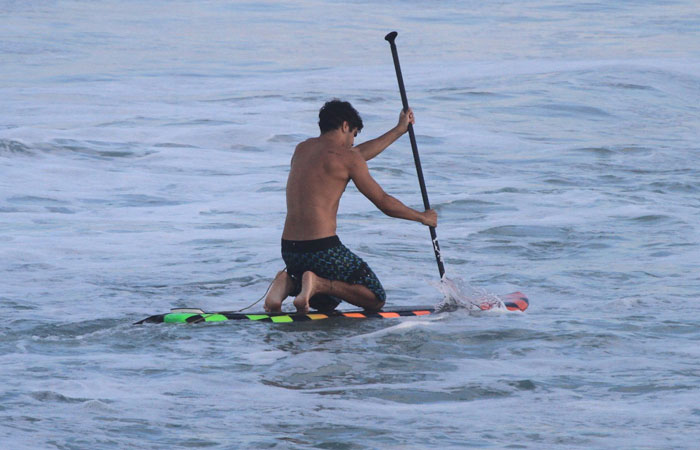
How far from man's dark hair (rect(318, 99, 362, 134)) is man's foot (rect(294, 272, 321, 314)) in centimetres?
98

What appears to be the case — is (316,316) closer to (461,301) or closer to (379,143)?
(461,301)

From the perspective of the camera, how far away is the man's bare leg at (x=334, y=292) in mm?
7227

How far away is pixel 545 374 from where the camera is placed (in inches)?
242

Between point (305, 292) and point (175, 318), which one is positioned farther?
point (305, 292)

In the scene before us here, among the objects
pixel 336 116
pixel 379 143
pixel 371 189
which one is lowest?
pixel 371 189

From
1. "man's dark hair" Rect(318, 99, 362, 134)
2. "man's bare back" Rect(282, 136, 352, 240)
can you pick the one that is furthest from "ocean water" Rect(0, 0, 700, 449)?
"man's dark hair" Rect(318, 99, 362, 134)

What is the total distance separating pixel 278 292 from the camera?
24.3 feet

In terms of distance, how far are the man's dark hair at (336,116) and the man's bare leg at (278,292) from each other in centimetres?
105

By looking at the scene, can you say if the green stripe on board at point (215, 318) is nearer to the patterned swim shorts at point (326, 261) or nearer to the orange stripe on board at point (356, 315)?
the patterned swim shorts at point (326, 261)

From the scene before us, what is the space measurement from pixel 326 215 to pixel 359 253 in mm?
2772

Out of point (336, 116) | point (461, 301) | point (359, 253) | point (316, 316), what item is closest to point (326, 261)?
point (316, 316)

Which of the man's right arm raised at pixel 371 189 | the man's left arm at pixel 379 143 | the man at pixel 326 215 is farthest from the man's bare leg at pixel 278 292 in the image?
the man's left arm at pixel 379 143

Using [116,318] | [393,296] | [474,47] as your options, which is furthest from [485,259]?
[474,47]

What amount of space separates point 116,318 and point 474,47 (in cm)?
2525
